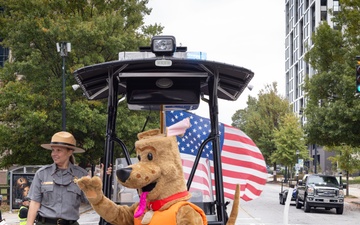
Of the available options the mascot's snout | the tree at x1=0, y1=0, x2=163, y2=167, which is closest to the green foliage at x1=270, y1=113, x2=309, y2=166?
the tree at x1=0, y1=0, x2=163, y2=167

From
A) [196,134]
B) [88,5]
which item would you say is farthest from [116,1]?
[196,134]

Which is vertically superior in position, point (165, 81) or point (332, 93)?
point (332, 93)

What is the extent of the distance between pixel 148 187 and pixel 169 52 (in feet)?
4.77

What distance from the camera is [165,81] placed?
252 inches

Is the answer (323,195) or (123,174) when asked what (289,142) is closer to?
(323,195)

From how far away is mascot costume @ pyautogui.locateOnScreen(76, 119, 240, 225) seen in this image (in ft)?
16.2

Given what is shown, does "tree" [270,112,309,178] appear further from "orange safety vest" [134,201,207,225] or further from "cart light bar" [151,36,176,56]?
"orange safety vest" [134,201,207,225]

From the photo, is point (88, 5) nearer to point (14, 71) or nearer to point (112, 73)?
point (14, 71)

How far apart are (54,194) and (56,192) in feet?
0.09

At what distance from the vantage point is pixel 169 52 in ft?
19.3

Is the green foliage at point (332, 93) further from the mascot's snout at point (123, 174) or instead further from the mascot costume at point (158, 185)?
the mascot's snout at point (123, 174)

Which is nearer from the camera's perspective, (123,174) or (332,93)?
(123,174)

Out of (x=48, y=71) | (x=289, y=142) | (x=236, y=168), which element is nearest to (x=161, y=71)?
(x=236, y=168)

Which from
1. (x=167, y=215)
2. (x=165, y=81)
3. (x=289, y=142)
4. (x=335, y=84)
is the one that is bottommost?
(x=167, y=215)
